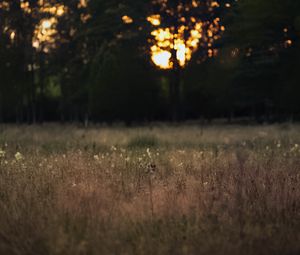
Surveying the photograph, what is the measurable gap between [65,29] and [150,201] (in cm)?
3051

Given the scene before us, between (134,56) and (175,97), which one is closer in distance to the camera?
(134,56)

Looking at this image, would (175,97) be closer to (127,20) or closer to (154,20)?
(154,20)

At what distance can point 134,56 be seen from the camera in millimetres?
29656

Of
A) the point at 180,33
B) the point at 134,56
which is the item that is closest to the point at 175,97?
the point at 180,33

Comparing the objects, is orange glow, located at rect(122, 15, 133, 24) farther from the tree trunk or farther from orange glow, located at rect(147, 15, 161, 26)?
the tree trunk

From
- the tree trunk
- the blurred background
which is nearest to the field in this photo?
the blurred background

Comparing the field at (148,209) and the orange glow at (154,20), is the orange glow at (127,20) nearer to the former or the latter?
the orange glow at (154,20)

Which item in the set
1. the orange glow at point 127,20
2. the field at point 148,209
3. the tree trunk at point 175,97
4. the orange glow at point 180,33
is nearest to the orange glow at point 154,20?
the orange glow at point 180,33

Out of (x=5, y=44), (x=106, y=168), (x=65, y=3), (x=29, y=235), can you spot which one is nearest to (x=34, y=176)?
(x=106, y=168)

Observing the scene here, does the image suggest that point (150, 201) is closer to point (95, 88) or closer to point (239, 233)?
point (239, 233)

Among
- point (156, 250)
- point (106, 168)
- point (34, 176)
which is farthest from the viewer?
point (106, 168)

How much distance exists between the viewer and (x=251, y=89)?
3122 cm

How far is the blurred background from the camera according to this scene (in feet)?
92.6

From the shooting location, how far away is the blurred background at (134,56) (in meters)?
28.2
